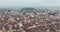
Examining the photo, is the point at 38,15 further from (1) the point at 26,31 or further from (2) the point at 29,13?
(1) the point at 26,31

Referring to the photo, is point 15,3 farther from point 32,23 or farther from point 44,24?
point 44,24

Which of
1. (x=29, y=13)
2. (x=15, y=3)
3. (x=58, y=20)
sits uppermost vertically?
(x=15, y=3)

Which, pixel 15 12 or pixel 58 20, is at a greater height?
pixel 15 12

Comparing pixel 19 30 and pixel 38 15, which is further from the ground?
pixel 38 15

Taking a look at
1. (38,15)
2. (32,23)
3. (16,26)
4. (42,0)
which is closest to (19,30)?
(16,26)

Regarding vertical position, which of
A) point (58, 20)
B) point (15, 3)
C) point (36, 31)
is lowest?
point (36, 31)

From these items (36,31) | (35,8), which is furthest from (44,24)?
(35,8)

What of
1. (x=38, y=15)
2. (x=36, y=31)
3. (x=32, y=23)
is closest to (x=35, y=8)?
(x=38, y=15)
